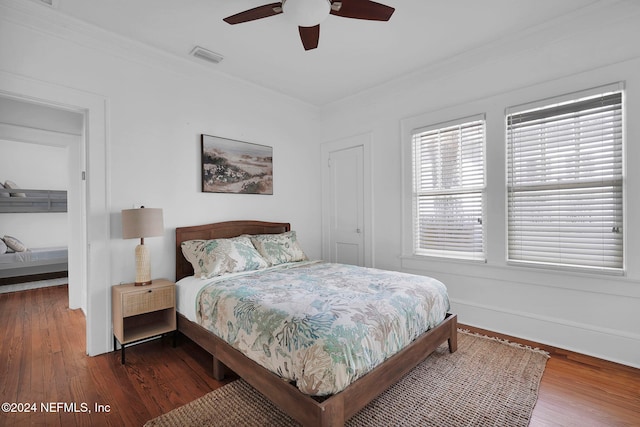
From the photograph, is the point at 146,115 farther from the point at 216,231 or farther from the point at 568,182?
the point at 568,182

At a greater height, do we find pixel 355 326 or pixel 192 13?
pixel 192 13

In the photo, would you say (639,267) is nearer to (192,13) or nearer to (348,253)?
(348,253)

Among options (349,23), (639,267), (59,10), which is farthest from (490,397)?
(59,10)

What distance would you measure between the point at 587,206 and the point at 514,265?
77cm

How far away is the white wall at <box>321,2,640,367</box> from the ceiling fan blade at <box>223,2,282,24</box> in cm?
204

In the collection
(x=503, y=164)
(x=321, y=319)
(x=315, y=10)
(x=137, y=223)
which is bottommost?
(x=321, y=319)

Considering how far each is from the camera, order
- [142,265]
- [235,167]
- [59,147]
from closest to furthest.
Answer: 1. [142,265]
2. [235,167]
3. [59,147]

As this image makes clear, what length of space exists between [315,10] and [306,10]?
59 mm

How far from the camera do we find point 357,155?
4.15 meters

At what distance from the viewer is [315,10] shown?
1966 mm

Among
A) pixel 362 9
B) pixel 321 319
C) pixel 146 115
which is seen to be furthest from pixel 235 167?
pixel 321 319

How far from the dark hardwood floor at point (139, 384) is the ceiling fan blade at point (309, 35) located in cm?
266

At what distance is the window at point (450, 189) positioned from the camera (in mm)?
3129

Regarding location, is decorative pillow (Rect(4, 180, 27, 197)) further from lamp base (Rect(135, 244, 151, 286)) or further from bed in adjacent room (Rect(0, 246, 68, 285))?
lamp base (Rect(135, 244, 151, 286))
